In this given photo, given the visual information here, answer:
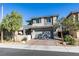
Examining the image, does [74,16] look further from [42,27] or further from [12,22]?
[12,22]

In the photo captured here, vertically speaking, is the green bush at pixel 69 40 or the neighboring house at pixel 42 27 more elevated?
the neighboring house at pixel 42 27

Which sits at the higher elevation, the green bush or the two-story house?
the two-story house

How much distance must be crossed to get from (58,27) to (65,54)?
13.7 feet

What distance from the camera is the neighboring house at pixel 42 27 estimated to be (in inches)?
694

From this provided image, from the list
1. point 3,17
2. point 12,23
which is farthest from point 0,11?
point 12,23

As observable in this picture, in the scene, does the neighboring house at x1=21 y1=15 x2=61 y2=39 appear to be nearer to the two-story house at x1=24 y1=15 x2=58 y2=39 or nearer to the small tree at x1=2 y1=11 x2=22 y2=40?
the two-story house at x1=24 y1=15 x2=58 y2=39

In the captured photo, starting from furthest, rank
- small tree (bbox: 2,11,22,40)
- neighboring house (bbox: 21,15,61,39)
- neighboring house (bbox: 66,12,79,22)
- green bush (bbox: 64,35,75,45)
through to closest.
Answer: small tree (bbox: 2,11,22,40) < neighboring house (bbox: 21,15,61,39) < green bush (bbox: 64,35,75,45) < neighboring house (bbox: 66,12,79,22)

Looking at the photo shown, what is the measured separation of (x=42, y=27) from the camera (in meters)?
18.0

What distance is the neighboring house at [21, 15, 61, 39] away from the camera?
17.6 m

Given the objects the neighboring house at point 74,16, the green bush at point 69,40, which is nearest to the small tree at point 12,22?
the green bush at point 69,40

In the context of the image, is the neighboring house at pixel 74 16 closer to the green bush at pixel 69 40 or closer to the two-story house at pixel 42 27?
the two-story house at pixel 42 27

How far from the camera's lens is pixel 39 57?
13.1m

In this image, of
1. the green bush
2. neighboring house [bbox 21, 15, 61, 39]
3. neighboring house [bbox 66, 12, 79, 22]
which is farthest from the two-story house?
neighboring house [bbox 66, 12, 79, 22]

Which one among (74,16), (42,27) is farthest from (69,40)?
(42,27)
